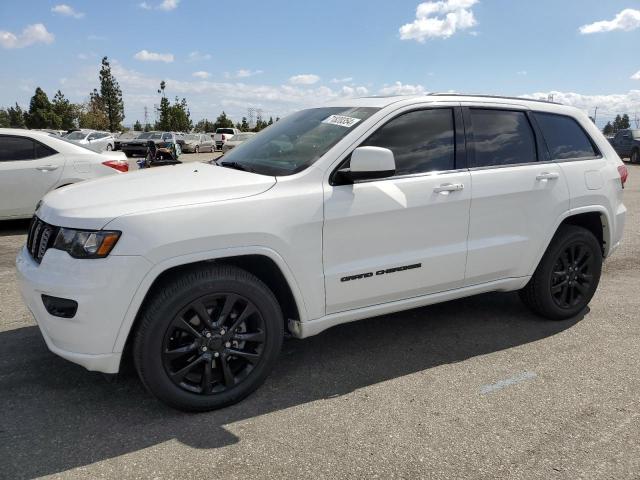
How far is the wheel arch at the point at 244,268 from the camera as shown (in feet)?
8.89

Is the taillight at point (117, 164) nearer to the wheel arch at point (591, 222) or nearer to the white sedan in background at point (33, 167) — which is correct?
the white sedan in background at point (33, 167)

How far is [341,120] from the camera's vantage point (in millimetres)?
3559

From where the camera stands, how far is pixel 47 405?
306 centimetres

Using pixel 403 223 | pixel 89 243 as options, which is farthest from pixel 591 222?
pixel 89 243

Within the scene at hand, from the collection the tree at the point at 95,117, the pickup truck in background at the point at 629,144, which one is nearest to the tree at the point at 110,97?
the tree at the point at 95,117

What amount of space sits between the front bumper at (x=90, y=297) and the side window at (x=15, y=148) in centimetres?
572

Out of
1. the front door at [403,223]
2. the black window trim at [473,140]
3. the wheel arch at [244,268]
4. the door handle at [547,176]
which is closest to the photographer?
the wheel arch at [244,268]

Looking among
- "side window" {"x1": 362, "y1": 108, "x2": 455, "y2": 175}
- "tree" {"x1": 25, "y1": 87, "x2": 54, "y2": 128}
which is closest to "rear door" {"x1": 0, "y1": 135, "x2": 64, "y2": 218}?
"side window" {"x1": 362, "y1": 108, "x2": 455, "y2": 175}

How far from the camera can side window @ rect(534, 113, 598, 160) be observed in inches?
166

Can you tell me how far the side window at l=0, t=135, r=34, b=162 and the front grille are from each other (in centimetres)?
519

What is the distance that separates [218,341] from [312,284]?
0.63 meters

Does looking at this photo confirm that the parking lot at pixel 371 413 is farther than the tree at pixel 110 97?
No

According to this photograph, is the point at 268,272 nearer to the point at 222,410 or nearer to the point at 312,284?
the point at 312,284

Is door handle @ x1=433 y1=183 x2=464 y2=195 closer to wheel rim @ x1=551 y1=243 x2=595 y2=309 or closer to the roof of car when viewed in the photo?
the roof of car
